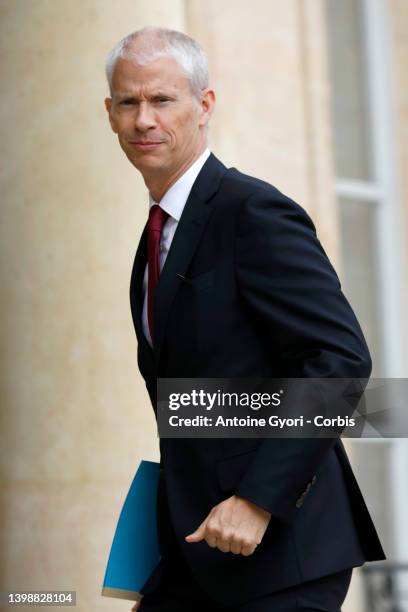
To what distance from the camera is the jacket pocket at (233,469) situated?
232cm

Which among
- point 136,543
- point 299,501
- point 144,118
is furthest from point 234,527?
point 144,118

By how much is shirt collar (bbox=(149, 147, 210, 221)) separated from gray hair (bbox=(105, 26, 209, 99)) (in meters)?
0.16

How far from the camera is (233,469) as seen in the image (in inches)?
91.7

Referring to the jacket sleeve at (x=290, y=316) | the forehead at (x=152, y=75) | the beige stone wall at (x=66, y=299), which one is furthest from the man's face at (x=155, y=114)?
the beige stone wall at (x=66, y=299)

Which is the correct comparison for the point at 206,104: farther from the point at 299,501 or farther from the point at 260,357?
the point at 299,501

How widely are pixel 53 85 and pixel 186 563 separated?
8.76ft

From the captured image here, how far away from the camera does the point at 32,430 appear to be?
4598mm

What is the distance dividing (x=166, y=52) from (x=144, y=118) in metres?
0.15

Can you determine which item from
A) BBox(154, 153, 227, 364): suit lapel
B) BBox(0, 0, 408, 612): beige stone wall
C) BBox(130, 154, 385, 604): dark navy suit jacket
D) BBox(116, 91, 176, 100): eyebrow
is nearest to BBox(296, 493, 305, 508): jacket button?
BBox(130, 154, 385, 604): dark navy suit jacket

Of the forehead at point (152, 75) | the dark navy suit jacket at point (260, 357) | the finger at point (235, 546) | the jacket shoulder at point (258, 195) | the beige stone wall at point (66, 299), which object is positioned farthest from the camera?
the beige stone wall at point (66, 299)

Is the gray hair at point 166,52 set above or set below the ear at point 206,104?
above

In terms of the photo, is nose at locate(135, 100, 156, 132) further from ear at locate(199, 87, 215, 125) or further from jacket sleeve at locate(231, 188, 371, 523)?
jacket sleeve at locate(231, 188, 371, 523)

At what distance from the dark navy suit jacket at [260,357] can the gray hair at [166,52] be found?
262 mm

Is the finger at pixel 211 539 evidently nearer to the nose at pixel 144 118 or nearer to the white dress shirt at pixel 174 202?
the white dress shirt at pixel 174 202
